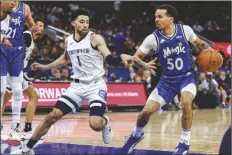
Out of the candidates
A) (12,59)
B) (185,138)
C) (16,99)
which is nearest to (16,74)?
(12,59)

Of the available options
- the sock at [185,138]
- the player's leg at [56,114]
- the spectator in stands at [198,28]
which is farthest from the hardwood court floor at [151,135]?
the spectator in stands at [198,28]

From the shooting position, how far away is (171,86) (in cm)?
686

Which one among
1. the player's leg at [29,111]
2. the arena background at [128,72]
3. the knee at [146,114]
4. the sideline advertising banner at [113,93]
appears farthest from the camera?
the sideline advertising banner at [113,93]

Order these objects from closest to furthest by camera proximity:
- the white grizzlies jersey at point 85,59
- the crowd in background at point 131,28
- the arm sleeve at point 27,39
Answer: the white grizzlies jersey at point 85,59
the arm sleeve at point 27,39
the crowd in background at point 131,28

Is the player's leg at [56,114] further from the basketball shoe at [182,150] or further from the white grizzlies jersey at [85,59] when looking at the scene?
the basketball shoe at [182,150]

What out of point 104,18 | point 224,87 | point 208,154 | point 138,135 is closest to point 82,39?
point 138,135

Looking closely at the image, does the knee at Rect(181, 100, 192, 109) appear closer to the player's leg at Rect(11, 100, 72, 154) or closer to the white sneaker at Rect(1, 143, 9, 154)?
the player's leg at Rect(11, 100, 72, 154)

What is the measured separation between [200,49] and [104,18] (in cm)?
1813

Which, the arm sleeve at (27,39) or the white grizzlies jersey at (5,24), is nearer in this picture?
the white grizzlies jersey at (5,24)

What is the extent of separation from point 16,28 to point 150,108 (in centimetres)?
219

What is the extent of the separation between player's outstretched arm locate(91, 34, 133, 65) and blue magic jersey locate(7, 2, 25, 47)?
1161 millimetres

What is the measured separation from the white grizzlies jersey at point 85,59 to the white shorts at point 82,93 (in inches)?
3.7

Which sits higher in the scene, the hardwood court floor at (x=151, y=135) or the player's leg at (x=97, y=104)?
the player's leg at (x=97, y=104)

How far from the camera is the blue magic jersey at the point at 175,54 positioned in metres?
6.79
